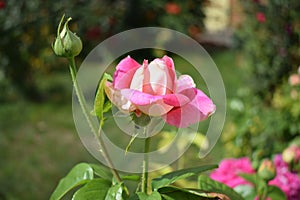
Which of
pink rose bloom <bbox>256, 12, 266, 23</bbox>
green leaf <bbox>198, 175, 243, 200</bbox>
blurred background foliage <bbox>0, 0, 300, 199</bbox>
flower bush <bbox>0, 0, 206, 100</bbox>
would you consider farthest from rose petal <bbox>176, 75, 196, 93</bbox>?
flower bush <bbox>0, 0, 206, 100</bbox>

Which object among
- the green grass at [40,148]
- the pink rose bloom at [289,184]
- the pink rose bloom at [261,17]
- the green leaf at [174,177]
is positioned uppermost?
the pink rose bloom at [261,17]

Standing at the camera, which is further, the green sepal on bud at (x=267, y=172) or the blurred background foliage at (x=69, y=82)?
the blurred background foliage at (x=69, y=82)

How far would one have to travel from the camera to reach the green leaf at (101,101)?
2.80 ft

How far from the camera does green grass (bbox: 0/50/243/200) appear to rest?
10.3 ft

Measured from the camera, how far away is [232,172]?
1403 millimetres

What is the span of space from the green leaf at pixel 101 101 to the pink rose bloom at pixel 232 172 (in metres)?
0.53

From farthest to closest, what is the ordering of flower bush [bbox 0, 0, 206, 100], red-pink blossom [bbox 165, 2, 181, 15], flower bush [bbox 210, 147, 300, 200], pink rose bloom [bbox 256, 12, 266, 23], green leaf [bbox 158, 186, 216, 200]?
red-pink blossom [bbox 165, 2, 181, 15]
flower bush [bbox 0, 0, 206, 100]
pink rose bloom [bbox 256, 12, 266, 23]
flower bush [bbox 210, 147, 300, 200]
green leaf [bbox 158, 186, 216, 200]

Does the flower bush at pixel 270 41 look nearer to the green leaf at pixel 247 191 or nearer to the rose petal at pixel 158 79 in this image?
the green leaf at pixel 247 191

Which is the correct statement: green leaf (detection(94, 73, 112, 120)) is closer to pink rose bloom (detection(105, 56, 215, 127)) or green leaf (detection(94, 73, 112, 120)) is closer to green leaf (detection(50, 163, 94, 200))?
pink rose bloom (detection(105, 56, 215, 127))

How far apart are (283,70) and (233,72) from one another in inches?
96.5

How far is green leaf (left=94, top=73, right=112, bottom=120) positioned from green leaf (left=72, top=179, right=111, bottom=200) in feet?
0.35

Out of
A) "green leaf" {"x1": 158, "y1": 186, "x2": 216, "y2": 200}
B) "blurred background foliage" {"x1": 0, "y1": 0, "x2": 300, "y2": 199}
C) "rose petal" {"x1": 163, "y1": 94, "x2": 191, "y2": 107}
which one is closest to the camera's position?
"rose petal" {"x1": 163, "y1": 94, "x2": 191, "y2": 107}

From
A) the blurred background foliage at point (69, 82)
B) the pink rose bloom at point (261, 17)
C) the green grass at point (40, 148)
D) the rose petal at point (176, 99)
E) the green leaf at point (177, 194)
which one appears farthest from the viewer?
the pink rose bloom at point (261, 17)

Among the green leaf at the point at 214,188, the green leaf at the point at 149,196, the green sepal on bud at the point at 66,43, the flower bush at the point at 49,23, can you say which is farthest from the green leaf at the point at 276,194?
the flower bush at the point at 49,23
